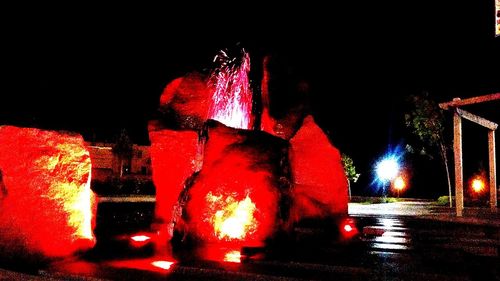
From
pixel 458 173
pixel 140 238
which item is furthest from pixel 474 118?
pixel 140 238

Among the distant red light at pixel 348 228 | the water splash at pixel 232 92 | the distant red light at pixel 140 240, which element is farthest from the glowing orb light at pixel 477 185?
the distant red light at pixel 140 240

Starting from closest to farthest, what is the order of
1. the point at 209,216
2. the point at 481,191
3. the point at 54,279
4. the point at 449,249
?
the point at 54,279 < the point at 449,249 < the point at 209,216 < the point at 481,191

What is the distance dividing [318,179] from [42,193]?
7.59 m

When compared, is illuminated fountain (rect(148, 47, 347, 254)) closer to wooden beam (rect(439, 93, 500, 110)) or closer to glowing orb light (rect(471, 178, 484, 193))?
wooden beam (rect(439, 93, 500, 110))

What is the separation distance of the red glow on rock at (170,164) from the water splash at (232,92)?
4.84 feet

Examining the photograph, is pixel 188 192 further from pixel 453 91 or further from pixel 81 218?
pixel 453 91

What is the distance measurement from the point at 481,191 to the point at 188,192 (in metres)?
24.4

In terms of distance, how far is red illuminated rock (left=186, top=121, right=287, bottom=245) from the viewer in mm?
8562

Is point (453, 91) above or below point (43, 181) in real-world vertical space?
above

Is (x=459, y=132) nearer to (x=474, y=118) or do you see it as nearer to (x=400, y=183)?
(x=474, y=118)

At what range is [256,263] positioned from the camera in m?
6.23

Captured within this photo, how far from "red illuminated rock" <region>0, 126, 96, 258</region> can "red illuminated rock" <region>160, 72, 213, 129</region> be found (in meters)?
5.17

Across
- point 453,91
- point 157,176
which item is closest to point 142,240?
point 157,176

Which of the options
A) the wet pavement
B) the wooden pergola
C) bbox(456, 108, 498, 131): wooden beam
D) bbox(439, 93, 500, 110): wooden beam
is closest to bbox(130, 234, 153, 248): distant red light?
the wet pavement
